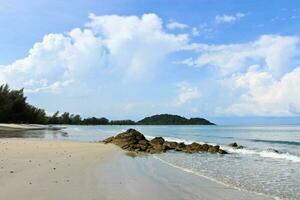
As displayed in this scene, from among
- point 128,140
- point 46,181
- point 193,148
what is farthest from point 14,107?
point 46,181

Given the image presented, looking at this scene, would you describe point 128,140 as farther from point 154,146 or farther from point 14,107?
point 14,107

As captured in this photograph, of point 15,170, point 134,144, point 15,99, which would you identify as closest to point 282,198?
point 15,170

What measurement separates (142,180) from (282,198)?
436 cm

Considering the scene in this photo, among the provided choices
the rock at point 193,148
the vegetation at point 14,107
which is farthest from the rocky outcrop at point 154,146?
the vegetation at point 14,107

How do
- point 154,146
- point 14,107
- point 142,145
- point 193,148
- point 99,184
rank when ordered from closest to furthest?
point 99,184, point 142,145, point 154,146, point 193,148, point 14,107

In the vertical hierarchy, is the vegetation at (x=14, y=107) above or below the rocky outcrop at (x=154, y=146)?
above

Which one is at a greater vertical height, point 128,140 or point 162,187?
point 128,140

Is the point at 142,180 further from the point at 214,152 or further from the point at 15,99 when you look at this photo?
the point at 15,99

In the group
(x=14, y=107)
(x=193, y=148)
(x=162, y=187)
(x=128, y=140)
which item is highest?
(x=14, y=107)

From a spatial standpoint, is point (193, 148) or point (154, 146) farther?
point (193, 148)

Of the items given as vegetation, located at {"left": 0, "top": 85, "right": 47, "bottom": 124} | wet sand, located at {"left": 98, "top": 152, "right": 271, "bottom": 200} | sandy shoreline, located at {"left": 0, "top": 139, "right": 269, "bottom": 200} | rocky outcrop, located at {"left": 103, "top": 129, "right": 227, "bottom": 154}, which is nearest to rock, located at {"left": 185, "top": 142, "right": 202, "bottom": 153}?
rocky outcrop, located at {"left": 103, "top": 129, "right": 227, "bottom": 154}

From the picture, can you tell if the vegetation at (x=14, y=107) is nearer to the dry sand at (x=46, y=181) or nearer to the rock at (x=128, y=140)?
the rock at (x=128, y=140)

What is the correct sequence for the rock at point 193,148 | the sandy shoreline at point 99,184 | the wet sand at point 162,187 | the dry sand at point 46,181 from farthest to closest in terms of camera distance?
1. the rock at point 193,148
2. the wet sand at point 162,187
3. the sandy shoreline at point 99,184
4. the dry sand at point 46,181

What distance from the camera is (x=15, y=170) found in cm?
1423
